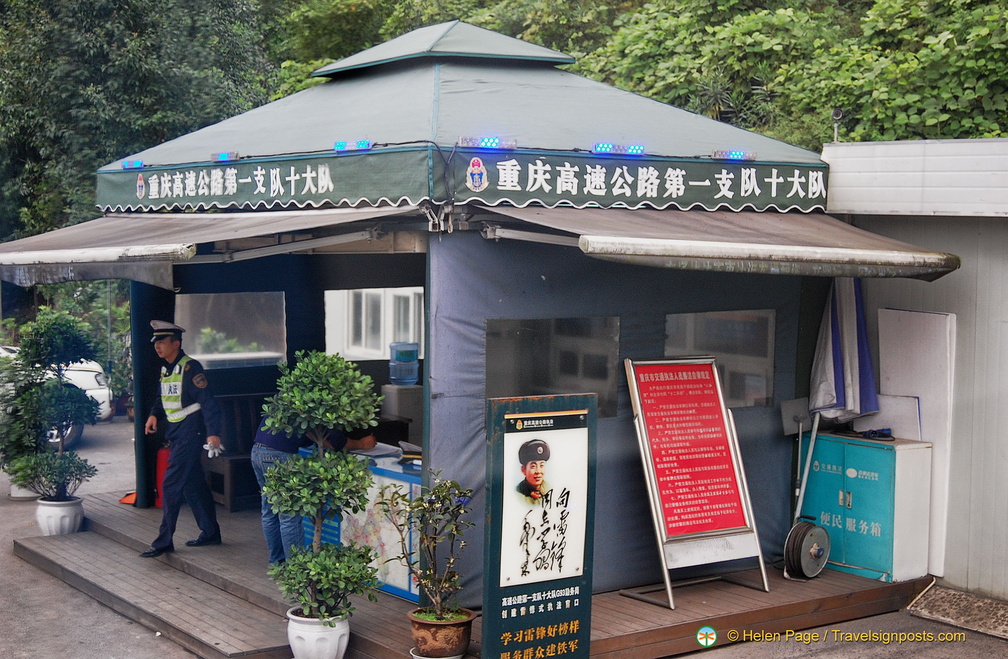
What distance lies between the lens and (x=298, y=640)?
21.2ft

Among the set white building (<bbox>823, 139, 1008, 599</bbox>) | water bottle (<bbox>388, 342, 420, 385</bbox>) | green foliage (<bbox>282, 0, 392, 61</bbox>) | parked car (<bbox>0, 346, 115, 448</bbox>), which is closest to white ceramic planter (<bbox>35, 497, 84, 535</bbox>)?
water bottle (<bbox>388, 342, 420, 385</bbox>)

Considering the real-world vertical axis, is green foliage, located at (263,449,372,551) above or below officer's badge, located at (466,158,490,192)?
below

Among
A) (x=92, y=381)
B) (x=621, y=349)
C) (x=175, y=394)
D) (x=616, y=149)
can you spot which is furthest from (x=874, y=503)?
(x=92, y=381)

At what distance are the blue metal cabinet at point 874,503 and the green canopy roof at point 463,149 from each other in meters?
1.81

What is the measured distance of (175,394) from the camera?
8445mm

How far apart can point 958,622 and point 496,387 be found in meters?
3.53

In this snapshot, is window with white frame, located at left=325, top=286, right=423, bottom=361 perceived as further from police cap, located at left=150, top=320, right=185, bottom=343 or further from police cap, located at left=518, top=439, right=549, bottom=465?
police cap, located at left=518, top=439, right=549, bottom=465

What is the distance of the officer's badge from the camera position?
6.75m

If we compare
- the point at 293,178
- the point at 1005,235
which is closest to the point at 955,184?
the point at 1005,235

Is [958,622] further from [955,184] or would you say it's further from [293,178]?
[293,178]

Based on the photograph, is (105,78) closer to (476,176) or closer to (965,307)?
(476,176)

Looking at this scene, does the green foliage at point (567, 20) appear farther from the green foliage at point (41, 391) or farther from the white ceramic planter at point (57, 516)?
the white ceramic planter at point (57, 516)

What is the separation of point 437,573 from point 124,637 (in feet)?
7.14

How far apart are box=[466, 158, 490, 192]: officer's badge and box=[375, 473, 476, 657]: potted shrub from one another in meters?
1.71
